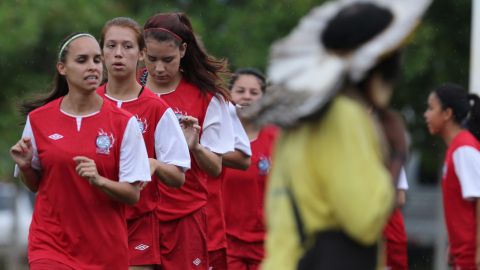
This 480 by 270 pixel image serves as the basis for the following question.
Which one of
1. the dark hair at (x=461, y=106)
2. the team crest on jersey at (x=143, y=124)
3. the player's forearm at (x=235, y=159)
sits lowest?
the player's forearm at (x=235, y=159)

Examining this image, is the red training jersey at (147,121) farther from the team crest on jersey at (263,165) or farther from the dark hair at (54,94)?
the team crest on jersey at (263,165)

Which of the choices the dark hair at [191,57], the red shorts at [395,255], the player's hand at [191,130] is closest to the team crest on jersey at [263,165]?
the red shorts at [395,255]

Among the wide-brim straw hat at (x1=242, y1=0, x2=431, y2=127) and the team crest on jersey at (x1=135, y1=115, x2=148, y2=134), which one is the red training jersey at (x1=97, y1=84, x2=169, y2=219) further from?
the wide-brim straw hat at (x1=242, y1=0, x2=431, y2=127)

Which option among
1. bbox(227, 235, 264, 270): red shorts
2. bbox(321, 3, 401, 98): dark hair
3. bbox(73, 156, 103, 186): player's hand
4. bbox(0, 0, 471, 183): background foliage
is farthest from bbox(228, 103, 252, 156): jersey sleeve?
bbox(0, 0, 471, 183): background foliage

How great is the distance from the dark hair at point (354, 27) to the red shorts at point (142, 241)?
406 centimetres

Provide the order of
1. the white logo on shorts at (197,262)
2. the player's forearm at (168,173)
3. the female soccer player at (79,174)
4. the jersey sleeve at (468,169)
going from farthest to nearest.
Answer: the jersey sleeve at (468,169) < the white logo on shorts at (197,262) < the player's forearm at (168,173) < the female soccer player at (79,174)

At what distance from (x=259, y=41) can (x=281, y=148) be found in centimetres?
1637

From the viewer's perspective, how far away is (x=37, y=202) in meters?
8.59

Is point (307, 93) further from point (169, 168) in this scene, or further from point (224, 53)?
point (224, 53)

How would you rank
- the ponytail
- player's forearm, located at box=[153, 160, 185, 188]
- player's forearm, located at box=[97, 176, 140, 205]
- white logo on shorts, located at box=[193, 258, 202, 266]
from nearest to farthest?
player's forearm, located at box=[97, 176, 140, 205] → player's forearm, located at box=[153, 160, 185, 188] → white logo on shorts, located at box=[193, 258, 202, 266] → the ponytail

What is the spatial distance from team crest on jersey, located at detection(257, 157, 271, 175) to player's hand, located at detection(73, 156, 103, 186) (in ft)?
10.5

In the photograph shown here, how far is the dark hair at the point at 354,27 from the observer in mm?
5465

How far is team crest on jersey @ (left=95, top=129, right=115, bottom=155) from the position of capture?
8.47m

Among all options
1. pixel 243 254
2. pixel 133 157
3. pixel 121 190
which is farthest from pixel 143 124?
pixel 243 254
